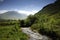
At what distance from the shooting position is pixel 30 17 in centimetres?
8662

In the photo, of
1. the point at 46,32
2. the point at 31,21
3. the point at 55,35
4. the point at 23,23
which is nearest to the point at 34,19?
the point at 31,21

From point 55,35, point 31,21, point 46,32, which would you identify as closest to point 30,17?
point 31,21

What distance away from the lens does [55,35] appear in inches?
1582

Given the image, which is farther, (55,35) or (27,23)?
(27,23)

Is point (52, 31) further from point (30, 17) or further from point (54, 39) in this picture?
point (30, 17)

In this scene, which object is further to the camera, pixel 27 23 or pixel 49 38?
pixel 27 23

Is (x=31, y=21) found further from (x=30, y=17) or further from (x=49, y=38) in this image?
(x=49, y=38)

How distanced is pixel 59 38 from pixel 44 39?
4494mm

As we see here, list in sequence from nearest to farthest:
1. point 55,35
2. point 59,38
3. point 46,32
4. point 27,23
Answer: point 59,38, point 55,35, point 46,32, point 27,23

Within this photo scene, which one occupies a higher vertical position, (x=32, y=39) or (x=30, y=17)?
(x=30, y=17)

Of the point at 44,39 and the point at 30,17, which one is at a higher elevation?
the point at 30,17

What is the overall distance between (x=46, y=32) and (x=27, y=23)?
37900mm

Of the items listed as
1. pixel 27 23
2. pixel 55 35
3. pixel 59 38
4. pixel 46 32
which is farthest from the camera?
pixel 27 23

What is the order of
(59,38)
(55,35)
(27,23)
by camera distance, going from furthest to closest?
(27,23), (55,35), (59,38)
